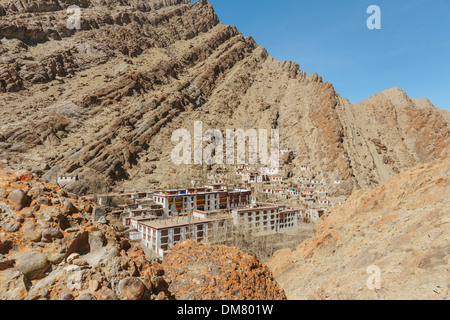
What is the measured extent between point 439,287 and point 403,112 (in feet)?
428

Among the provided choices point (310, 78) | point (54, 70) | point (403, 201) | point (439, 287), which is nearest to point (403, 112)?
point (310, 78)

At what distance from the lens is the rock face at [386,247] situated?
7871 millimetres

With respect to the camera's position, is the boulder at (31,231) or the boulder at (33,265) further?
the boulder at (31,231)

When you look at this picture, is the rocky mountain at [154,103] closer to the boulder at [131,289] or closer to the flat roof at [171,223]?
the flat roof at [171,223]

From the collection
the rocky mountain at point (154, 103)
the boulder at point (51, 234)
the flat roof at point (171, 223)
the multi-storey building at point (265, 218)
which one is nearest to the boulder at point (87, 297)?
the boulder at point (51, 234)

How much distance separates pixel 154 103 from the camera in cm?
9044

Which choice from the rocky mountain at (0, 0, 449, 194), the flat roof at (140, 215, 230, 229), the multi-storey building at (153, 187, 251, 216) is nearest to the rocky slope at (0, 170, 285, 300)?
the flat roof at (140, 215, 230, 229)

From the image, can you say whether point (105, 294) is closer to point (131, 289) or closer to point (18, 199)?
point (131, 289)

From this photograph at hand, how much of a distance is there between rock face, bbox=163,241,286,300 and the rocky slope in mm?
248

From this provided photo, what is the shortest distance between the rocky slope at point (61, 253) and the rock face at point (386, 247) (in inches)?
231

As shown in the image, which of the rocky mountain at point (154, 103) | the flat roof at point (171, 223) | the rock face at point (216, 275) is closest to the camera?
the rock face at point (216, 275)

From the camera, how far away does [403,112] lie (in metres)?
113

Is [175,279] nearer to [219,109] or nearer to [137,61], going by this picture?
[219,109]
